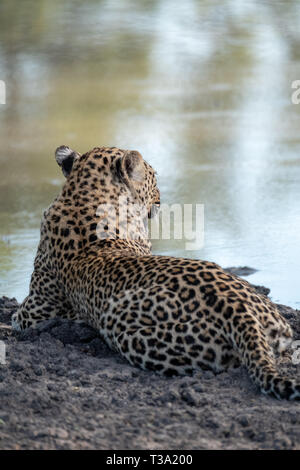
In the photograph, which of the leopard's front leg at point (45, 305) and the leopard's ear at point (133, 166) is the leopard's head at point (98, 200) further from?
the leopard's front leg at point (45, 305)

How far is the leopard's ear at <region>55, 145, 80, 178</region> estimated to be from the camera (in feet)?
19.5

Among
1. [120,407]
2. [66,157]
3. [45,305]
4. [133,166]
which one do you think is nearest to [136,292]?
[120,407]

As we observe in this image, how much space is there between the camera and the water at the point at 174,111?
802 centimetres

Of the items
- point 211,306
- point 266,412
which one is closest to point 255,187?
point 211,306

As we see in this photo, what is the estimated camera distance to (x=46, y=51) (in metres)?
14.5

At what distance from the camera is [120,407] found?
13.6 feet

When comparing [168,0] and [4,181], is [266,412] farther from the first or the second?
[168,0]

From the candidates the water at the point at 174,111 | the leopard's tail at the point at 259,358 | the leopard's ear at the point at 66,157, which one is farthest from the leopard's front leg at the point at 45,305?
the leopard's tail at the point at 259,358

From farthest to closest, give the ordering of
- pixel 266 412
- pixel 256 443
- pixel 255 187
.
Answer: pixel 255 187, pixel 266 412, pixel 256 443

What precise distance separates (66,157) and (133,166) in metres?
0.51

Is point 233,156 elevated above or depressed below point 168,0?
below

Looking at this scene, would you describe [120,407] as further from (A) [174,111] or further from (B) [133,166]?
(A) [174,111]

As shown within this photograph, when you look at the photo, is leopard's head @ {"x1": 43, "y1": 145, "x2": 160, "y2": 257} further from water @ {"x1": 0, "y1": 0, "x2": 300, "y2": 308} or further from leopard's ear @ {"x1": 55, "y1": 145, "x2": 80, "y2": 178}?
water @ {"x1": 0, "y1": 0, "x2": 300, "y2": 308}

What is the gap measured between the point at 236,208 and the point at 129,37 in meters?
7.19
